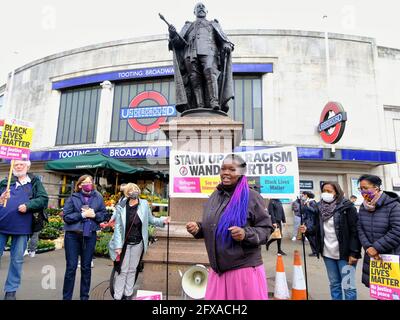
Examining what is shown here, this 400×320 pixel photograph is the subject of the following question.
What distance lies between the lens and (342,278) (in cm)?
361

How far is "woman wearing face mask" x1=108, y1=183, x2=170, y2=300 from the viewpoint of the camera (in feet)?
12.1

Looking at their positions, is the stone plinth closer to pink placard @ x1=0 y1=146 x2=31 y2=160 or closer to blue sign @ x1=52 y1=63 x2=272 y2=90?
pink placard @ x1=0 y1=146 x2=31 y2=160

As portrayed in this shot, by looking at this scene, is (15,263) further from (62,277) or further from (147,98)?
(147,98)

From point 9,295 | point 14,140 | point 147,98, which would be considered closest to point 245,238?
point 9,295

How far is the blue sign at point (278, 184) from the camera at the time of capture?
4.13 meters


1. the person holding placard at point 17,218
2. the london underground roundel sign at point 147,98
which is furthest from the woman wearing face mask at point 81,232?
the london underground roundel sign at point 147,98

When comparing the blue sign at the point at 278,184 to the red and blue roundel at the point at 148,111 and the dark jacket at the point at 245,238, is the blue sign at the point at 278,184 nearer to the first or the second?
the dark jacket at the point at 245,238

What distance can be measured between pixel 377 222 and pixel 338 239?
22.7 inches

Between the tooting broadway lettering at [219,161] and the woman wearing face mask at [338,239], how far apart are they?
2.72ft

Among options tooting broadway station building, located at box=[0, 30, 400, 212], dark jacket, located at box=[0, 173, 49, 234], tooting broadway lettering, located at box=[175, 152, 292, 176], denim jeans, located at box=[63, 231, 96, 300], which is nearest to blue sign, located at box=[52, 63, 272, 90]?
tooting broadway station building, located at box=[0, 30, 400, 212]

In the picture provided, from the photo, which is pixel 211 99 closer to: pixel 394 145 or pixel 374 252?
pixel 374 252

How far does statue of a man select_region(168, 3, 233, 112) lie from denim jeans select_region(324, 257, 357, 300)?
3.20 m

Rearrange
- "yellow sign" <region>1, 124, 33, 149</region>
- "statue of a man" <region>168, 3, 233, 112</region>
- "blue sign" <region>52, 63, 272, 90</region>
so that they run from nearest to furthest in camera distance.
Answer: "yellow sign" <region>1, 124, 33, 149</region> < "statue of a man" <region>168, 3, 233, 112</region> < "blue sign" <region>52, 63, 272, 90</region>
